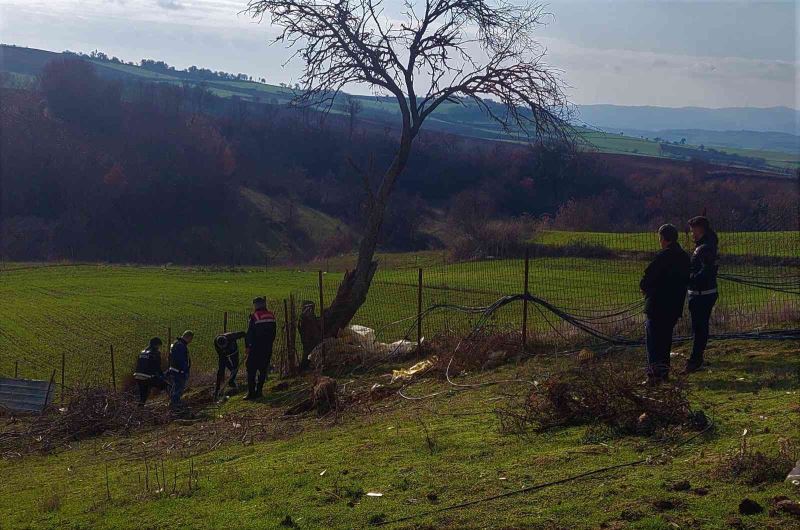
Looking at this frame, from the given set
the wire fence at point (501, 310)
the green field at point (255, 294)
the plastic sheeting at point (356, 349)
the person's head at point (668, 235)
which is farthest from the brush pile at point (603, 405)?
the plastic sheeting at point (356, 349)

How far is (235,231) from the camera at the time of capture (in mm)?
87875

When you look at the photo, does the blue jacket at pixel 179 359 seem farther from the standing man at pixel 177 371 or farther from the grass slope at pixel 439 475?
the grass slope at pixel 439 475

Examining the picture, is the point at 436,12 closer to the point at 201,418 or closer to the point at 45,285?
the point at 201,418

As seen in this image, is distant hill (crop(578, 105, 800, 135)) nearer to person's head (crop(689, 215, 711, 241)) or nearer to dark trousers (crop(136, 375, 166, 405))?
dark trousers (crop(136, 375, 166, 405))

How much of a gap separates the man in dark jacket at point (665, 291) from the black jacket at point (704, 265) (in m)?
0.49

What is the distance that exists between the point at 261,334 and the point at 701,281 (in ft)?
25.9

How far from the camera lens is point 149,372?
15.7 m

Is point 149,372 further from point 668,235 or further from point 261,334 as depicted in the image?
point 668,235

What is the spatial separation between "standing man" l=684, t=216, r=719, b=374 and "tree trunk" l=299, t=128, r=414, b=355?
347 inches


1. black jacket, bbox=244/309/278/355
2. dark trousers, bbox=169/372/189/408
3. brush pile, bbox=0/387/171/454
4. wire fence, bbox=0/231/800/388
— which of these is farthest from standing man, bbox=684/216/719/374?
dark trousers, bbox=169/372/189/408

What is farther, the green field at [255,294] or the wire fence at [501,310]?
the green field at [255,294]

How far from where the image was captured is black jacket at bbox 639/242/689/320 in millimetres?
9977

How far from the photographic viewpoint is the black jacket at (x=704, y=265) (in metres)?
10.4

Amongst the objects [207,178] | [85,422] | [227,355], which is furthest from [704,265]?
[207,178]
